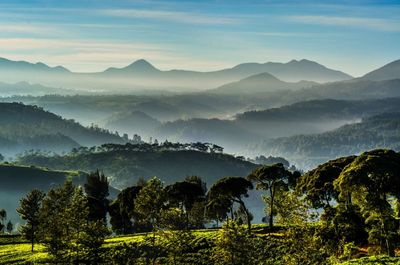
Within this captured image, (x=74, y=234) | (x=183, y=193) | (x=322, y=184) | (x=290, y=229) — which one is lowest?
(x=183, y=193)

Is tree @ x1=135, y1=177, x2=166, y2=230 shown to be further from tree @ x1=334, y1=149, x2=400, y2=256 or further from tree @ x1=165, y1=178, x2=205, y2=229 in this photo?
tree @ x1=165, y1=178, x2=205, y2=229

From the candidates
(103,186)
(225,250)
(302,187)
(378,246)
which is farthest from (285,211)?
(103,186)

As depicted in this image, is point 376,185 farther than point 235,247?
Yes

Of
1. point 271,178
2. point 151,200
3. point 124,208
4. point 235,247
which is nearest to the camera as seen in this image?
point 235,247

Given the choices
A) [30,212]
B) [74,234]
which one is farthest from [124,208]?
[74,234]

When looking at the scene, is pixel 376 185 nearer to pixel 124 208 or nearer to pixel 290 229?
pixel 290 229

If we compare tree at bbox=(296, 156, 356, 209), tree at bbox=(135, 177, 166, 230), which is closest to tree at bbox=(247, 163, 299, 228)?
tree at bbox=(296, 156, 356, 209)

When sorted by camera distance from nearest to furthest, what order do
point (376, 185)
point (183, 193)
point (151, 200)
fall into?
point (376, 185) < point (151, 200) < point (183, 193)

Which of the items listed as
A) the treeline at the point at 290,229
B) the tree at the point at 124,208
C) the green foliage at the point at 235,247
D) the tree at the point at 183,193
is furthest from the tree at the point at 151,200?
the tree at the point at 124,208

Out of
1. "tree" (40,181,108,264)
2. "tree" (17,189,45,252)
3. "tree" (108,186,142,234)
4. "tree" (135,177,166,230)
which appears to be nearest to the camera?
"tree" (40,181,108,264)

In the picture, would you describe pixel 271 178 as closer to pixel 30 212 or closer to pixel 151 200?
pixel 151 200

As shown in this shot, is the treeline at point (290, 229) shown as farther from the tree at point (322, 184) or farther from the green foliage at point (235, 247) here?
the tree at point (322, 184)

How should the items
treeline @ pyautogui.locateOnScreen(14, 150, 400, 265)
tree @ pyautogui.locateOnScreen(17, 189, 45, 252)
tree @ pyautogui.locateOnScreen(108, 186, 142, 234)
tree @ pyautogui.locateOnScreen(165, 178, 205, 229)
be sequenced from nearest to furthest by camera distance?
treeline @ pyautogui.locateOnScreen(14, 150, 400, 265)
tree @ pyautogui.locateOnScreen(17, 189, 45, 252)
tree @ pyautogui.locateOnScreen(165, 178, 205, 229)
tree @ pyautogui.locateOnScreen(108, 186, 142, 234)

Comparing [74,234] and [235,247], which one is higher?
[235,247]
